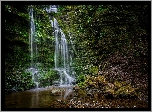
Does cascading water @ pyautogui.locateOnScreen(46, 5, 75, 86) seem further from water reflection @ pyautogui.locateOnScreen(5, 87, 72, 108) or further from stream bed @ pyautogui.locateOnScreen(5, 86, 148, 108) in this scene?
stream bed @ pyautogui.locateOnScreen(5, 86, 148, 108)

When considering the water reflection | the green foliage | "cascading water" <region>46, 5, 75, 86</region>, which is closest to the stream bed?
the water reflection

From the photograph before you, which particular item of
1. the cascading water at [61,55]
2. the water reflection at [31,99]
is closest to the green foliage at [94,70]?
the water reflection at [31,99]

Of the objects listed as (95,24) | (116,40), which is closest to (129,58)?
(116,40)

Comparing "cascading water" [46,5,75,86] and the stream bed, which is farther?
"cascading water" [46,5,75,86]

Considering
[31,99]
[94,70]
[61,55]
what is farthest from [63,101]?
[61,55]

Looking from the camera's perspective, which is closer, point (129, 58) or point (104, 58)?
point (129, 58)

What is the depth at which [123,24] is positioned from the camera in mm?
7379

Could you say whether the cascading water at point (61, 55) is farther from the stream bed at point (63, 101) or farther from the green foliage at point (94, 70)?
the stream bed at point (63, 101)

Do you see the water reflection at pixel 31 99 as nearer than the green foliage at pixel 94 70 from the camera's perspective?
Yes

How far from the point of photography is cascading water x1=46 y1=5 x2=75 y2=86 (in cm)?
943

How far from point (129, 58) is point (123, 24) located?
1.12 metres

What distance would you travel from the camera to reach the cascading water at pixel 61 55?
943 cm
